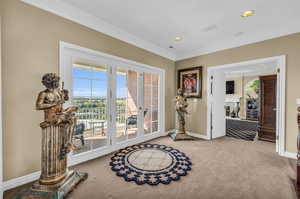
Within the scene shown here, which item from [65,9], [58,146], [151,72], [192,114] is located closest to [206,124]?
[192,114]

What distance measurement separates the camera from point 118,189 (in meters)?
1.70

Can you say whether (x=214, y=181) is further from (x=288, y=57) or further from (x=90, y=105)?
(x=288, y=57)

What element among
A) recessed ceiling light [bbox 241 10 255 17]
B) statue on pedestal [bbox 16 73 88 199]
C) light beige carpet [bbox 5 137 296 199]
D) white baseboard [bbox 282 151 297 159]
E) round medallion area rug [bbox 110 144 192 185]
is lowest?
light beige carpet [bbox 5 137 296 199]

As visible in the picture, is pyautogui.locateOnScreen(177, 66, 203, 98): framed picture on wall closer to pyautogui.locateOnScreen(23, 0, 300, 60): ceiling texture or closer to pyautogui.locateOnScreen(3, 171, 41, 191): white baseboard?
pyautogui.locateOnScreen(23, 0, 300, 60): ceiling texture

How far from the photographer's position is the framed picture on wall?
3996mm

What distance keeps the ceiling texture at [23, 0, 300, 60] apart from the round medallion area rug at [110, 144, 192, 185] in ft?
8.45

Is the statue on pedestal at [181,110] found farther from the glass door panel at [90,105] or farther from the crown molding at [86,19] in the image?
the glass door panel at [90,105]

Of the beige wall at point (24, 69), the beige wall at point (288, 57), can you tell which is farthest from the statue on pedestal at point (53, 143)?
the beige wall at point (288, 57)

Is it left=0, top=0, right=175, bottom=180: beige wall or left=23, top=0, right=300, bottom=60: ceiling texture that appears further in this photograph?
left=23, top=0, right=300, bottom=60: ceiling texture

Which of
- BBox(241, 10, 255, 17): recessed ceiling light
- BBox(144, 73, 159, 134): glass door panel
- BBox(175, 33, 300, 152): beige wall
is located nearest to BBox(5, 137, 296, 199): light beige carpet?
BBox(175, 33, 300, 152): beige wall

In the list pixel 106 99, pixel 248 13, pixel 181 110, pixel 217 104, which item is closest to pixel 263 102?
pixel 217 104

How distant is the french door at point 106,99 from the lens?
2400 mm

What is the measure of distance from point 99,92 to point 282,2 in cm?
345

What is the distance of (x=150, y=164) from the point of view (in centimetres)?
233
